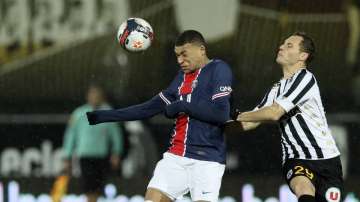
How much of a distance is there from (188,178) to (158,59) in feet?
15.2

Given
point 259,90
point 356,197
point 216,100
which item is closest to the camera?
point 216,100

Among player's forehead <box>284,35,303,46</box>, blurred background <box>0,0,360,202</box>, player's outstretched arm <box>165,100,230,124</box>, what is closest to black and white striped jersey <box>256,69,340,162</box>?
player's forehead <box>284,35,303,46</box>

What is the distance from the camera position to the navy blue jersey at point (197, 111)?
815cm

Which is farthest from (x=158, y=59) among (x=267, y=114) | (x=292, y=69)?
(x=267, y=114)

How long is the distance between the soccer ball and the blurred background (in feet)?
13.4

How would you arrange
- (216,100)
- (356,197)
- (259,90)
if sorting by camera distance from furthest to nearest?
(259,90)
(356,197)
(216,100)

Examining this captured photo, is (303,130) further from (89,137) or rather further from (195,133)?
(89,137)

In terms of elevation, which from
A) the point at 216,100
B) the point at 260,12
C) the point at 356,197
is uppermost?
the point at 260,12

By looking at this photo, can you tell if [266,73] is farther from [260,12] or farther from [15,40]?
[15,40]

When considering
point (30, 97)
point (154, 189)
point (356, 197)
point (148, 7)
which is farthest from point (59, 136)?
point (154, 189)

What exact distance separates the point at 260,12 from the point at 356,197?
8.21 feet

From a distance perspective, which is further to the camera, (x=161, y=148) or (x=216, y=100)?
(x=161, y=148)

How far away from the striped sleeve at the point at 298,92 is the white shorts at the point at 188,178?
2.36 feet

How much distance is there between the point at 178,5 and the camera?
13.0 m
